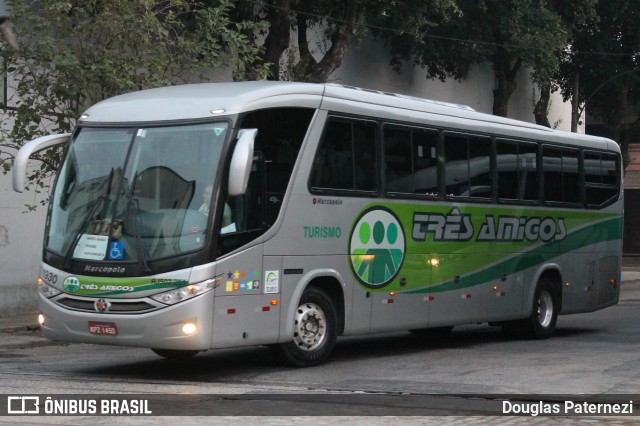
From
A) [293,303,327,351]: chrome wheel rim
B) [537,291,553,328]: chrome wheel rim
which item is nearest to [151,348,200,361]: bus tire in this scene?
[293,303,327,351]: chrome wheel rim

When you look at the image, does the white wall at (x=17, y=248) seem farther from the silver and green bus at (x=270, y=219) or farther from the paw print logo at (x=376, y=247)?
the paw print logo at (x=376, y=247)

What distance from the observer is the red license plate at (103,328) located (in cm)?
1229

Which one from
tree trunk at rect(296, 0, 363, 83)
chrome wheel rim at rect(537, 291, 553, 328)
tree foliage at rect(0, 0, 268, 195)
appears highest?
tree trunk at rect(296, 0, 363, 83)

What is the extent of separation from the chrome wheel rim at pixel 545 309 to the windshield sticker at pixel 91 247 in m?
8.63

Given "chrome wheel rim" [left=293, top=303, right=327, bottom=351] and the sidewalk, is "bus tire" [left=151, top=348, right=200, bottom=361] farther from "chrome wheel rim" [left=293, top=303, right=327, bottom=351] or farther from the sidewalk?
the sidewalk

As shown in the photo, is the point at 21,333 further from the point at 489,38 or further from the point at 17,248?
the point at 489,38

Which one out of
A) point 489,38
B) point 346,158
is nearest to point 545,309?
point 346,158

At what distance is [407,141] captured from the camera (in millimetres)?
15570

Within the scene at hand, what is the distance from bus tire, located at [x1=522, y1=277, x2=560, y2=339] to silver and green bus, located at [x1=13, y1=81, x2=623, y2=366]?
1.09 metres

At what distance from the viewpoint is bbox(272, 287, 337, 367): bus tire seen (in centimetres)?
1361

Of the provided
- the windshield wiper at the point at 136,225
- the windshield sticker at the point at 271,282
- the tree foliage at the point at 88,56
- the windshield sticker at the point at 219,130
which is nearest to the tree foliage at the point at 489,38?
the tree foliage at the point at 88,56

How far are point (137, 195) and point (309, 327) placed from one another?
106 inches

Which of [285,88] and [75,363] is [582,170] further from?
[75,363]

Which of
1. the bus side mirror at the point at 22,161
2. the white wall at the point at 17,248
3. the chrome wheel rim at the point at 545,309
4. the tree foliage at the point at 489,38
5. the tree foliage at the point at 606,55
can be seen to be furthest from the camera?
the tree foliage at the point at 606,55
